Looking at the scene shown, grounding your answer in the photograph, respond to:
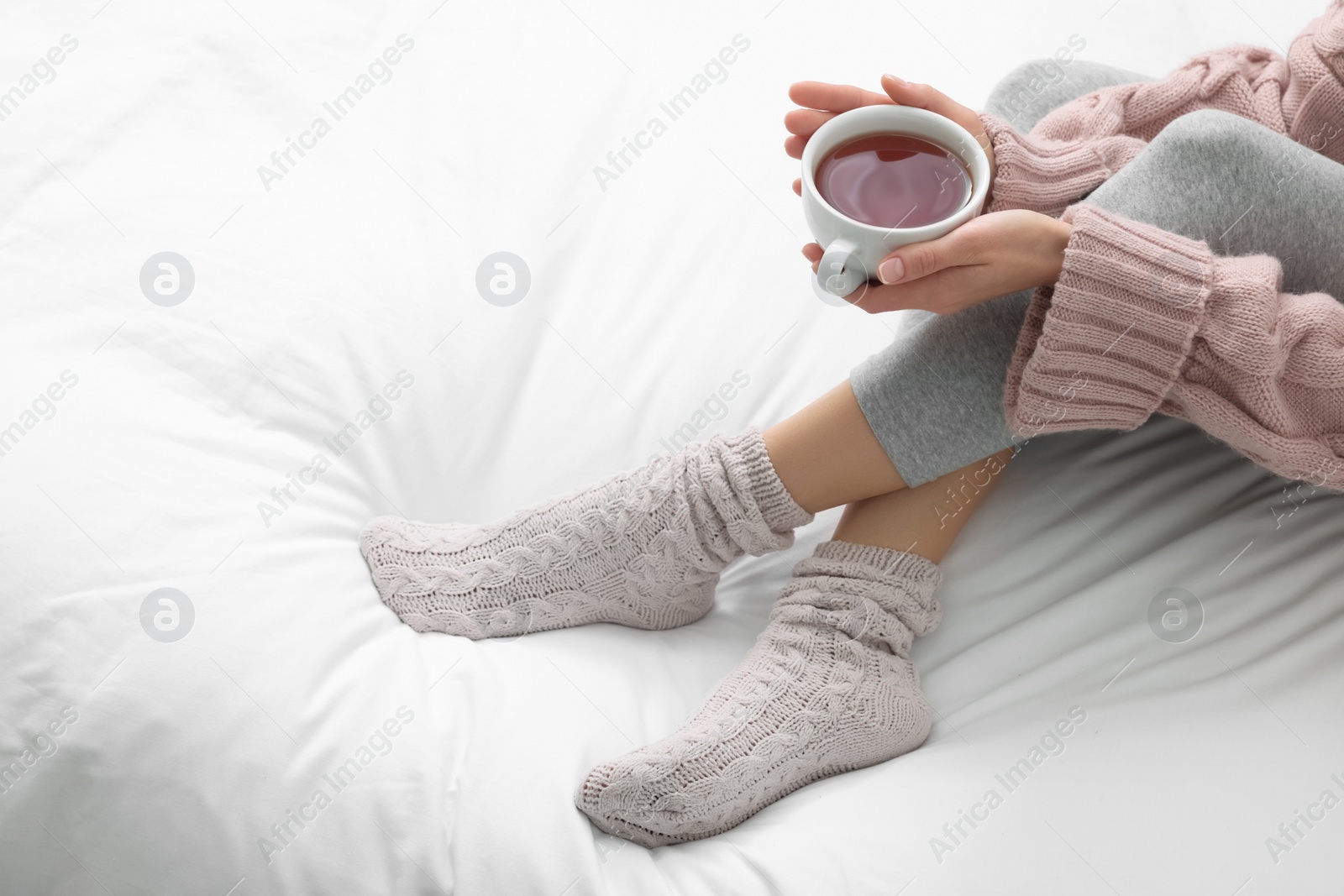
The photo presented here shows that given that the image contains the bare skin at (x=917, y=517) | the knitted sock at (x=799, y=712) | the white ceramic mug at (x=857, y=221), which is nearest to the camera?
the white ceramic mug at (x=857, y=221)

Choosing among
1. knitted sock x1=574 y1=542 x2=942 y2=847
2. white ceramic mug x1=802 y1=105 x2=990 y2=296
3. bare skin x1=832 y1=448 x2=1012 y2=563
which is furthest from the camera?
bare skin x1=832 y1=448 x2=1012 y2=563

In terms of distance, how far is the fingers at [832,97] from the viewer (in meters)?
0.72

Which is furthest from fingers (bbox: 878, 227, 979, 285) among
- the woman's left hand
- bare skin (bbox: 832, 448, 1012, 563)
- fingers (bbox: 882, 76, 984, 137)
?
bare skin (bbox: 832, 448, 1012, 563)

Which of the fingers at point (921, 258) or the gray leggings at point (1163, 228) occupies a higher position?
the fingers at point (921, 258)

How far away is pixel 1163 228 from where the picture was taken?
73 cm

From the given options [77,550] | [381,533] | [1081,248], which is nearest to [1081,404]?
[1081,248]

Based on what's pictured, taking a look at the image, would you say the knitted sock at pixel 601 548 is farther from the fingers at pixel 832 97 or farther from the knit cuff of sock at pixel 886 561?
the fingers at pixel 832 97

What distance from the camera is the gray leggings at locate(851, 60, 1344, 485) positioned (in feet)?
2.40

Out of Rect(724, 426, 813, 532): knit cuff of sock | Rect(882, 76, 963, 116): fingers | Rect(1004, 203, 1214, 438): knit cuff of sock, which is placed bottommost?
Rect(1004, 203, 1214, 438): knit cuff of sock

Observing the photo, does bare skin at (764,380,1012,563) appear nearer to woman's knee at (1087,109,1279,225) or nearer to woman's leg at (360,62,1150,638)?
woman's leg at (360,62,1150,638)

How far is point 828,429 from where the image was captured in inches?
30.7

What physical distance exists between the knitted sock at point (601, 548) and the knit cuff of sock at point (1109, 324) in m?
0.21

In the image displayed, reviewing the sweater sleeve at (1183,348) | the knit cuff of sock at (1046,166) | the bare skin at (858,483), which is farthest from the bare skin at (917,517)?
the knit cuff of sock at (1046,166)

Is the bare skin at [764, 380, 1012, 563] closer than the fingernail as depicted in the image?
No
